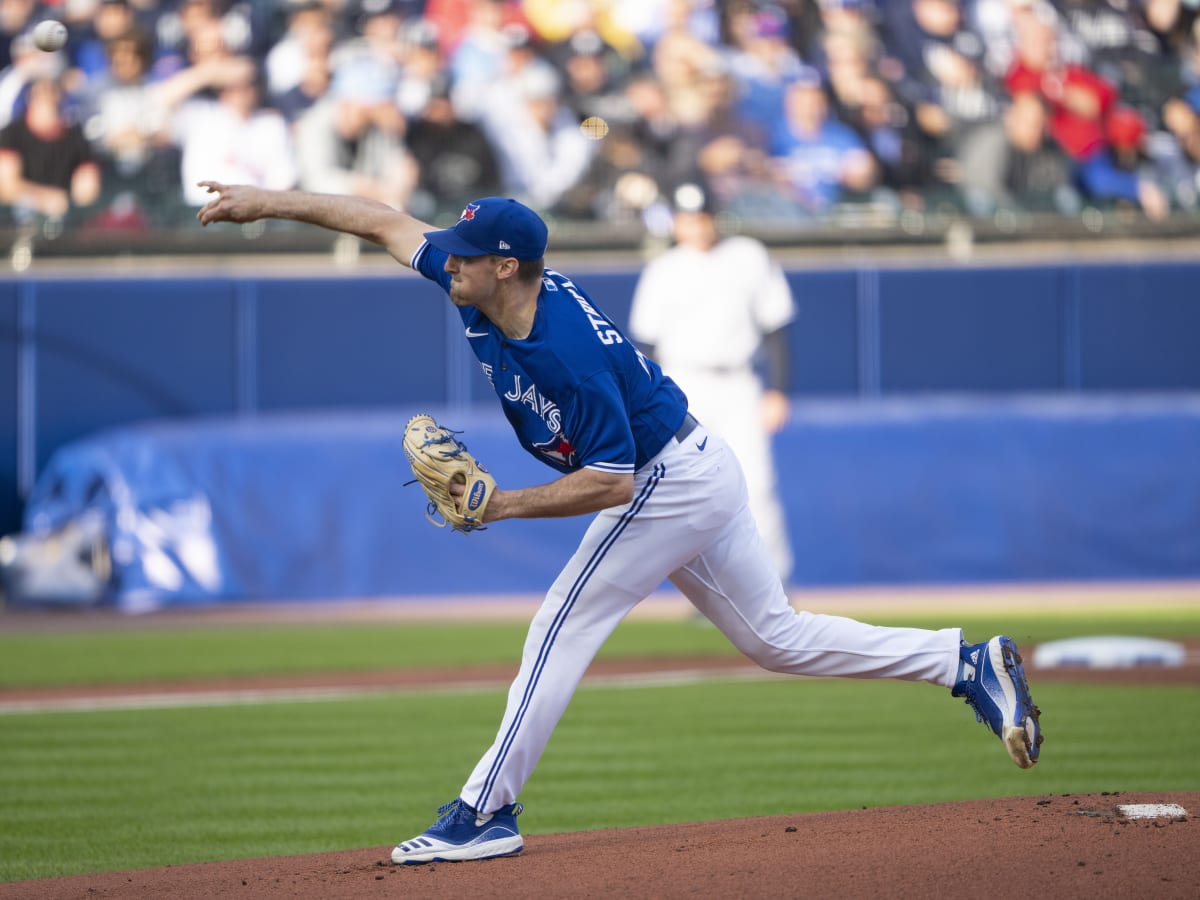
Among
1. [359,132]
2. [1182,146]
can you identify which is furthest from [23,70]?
[1182,146]

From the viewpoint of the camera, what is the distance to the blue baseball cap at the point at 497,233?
13.2 feet

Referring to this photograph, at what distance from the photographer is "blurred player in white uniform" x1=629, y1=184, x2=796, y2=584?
10555 mm

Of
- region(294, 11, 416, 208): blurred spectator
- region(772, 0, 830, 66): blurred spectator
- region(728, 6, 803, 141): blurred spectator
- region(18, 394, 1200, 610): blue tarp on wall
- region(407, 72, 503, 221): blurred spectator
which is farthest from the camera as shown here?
region(772, 0, 830, 66): blurred spectator

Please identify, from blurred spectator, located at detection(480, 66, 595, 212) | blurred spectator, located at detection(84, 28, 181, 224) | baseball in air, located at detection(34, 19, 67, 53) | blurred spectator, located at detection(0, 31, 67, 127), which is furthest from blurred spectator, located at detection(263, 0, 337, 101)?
Result: baseball in air, located at detection(34, 19, 67, 53)

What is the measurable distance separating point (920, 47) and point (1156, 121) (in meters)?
2.32

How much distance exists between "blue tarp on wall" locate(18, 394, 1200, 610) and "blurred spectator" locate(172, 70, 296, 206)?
8.76 ft

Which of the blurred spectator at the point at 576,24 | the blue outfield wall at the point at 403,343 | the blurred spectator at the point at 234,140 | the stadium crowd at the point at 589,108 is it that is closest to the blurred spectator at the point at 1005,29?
the stadium crowd at the point at 589,108

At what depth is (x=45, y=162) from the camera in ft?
50.2

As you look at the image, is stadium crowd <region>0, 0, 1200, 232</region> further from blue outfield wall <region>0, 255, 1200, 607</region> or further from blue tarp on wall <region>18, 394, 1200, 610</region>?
blue tarp on wall <region>18, 394, 1200, 610</region>

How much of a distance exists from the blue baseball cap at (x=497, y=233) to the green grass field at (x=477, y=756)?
1553 mm

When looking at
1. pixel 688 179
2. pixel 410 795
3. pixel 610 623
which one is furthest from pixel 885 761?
pixel 688 179

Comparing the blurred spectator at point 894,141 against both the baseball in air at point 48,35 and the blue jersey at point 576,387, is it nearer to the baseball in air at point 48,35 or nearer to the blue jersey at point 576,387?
the baseball in air at point 48,35

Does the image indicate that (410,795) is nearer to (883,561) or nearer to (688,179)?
(883,561)

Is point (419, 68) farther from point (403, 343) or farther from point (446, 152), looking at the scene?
point (403, 343)
